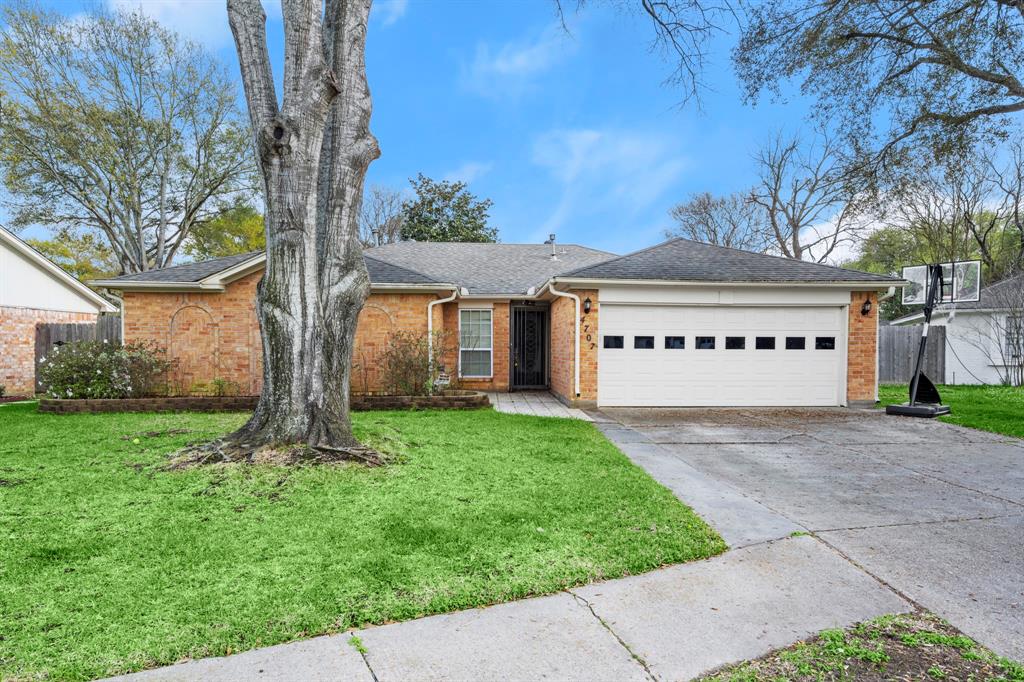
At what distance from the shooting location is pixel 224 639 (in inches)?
95.0

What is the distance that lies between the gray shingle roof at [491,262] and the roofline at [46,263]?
8915 millimetres

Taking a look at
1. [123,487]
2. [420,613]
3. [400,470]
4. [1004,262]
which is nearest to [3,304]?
[123,487]

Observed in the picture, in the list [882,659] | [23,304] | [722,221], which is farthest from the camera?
[722,221]

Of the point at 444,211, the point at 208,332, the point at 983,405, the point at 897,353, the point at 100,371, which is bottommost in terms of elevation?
the point at 983,405

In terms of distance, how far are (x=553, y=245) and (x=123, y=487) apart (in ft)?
46.1

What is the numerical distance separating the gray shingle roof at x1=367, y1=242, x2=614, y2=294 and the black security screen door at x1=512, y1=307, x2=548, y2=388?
0.76 metres

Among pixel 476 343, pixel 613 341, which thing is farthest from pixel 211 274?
pixel 613 341

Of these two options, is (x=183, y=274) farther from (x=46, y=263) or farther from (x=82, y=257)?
(x=82, y=257)

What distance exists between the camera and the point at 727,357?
35.6 feet

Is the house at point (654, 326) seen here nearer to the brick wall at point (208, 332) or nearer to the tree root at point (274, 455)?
the brick wall at point (208, 332)

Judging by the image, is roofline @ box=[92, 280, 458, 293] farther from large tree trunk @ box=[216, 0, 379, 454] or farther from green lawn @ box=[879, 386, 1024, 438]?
green lawn @ box=[879, 386, 1024, 438]

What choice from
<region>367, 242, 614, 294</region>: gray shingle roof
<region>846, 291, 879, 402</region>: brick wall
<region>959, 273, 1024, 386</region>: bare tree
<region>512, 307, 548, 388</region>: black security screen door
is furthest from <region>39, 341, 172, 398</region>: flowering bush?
<region>959, 273, 1024, 386</region>: bare tree

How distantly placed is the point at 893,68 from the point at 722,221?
20035 mm

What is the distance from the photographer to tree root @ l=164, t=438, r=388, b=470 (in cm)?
538
